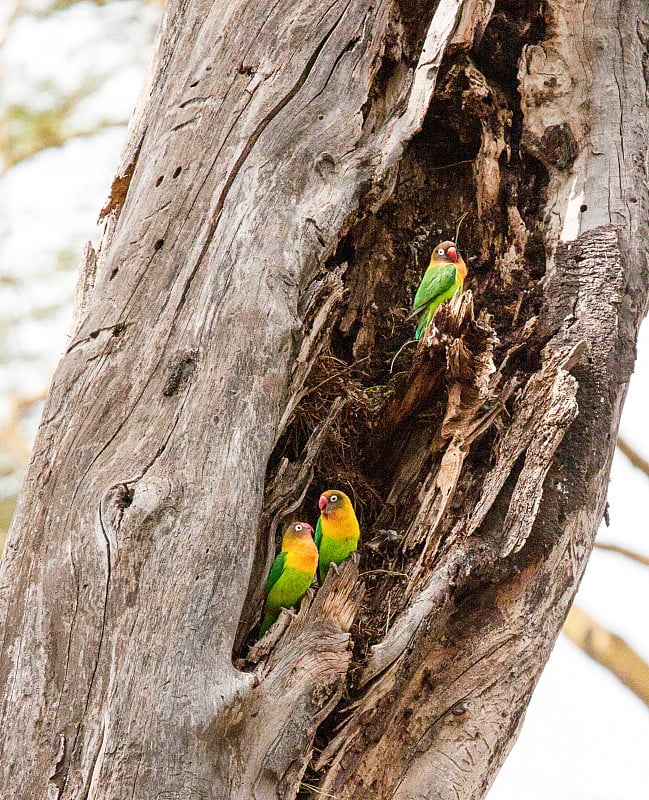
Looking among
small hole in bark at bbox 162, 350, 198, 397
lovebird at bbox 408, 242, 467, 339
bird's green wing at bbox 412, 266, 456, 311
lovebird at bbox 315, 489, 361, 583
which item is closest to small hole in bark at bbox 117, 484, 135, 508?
small hole in bark at bbox 162, 350, 198, 397

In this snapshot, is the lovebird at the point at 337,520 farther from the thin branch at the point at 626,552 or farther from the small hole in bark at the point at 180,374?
the thin branch at the point at 626,552

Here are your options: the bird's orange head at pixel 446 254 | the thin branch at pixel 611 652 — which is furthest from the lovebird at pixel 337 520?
the thin branch at pixel 611 652

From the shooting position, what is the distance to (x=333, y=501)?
10.9 ft

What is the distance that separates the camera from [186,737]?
2215 mm

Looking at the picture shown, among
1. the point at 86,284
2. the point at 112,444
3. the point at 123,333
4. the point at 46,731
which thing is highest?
the point at 86,284

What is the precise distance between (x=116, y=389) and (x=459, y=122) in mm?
2287

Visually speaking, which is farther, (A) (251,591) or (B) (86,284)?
(B) (86,284)

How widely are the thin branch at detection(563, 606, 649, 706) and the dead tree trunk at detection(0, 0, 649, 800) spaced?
3.00 m

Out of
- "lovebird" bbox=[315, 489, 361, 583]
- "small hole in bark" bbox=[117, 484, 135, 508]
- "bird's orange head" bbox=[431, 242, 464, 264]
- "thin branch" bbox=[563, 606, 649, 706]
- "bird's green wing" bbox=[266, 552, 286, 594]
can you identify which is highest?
"bird's orange head" bbox=[431, 242, 464, 264]

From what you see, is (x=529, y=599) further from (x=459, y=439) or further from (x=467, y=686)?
(x=459, y=439)

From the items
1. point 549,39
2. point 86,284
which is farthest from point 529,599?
point 549,39

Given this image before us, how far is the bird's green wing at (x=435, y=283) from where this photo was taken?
12.1 feet

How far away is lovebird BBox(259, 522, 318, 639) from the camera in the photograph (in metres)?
3.06

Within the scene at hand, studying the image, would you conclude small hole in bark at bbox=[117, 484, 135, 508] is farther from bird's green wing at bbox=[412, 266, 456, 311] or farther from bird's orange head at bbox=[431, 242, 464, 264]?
bird's orange head at bbox=[431, 242, 464, 264]
